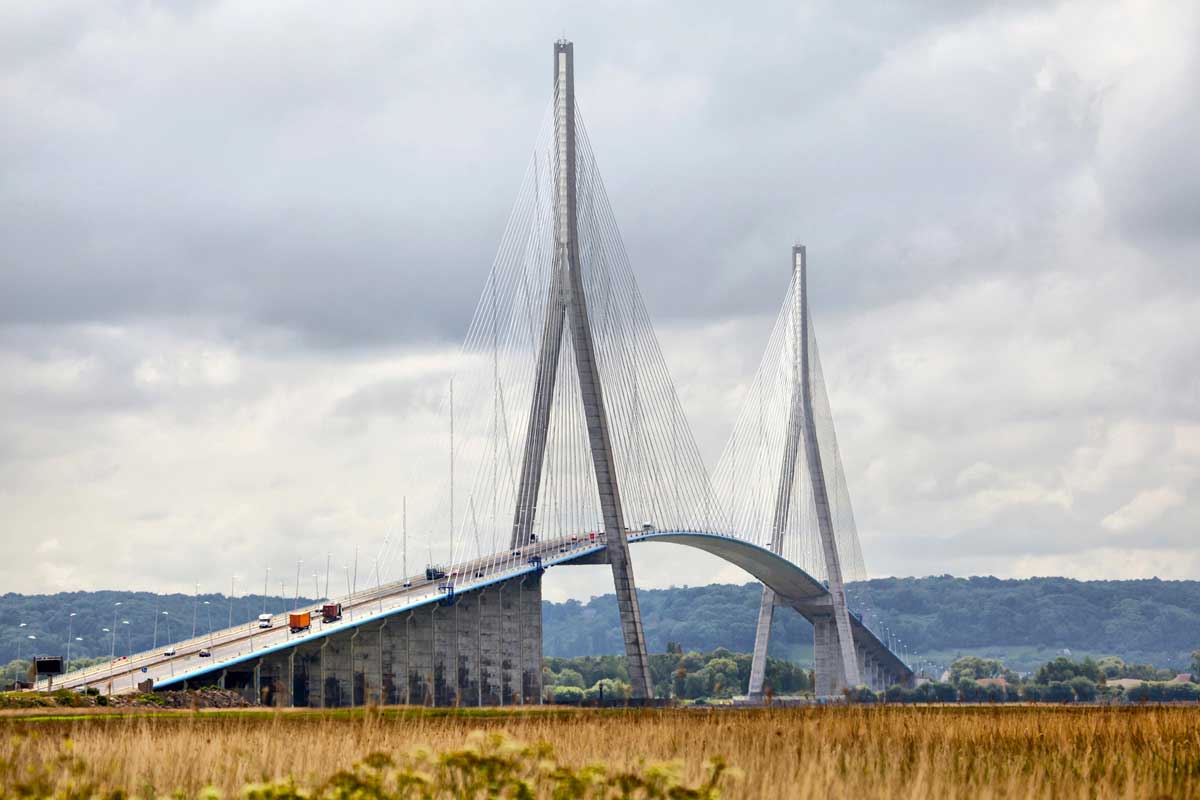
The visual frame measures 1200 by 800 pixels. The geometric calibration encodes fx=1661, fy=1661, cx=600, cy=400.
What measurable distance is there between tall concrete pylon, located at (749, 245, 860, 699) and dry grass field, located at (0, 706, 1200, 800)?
84834mm

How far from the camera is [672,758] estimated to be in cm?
1814

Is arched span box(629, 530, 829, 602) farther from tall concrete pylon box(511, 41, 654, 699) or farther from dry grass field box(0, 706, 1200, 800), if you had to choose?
dry grass field box(0, 706, 1200, 800)

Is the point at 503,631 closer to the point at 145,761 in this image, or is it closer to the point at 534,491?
the point at 534,491

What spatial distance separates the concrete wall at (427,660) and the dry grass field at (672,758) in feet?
133

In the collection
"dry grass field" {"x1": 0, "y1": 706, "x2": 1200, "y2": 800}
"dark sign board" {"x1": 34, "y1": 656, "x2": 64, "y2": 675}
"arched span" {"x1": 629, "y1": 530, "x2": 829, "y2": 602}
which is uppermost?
"arched span" {"x1": 629, "y1": 530, "x2": 829, "y2": 602}

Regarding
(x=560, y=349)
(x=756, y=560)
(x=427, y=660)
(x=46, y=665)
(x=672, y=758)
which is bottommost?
(x=672, y=758)

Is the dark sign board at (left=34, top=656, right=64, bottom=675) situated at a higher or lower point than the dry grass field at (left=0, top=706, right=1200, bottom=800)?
higher

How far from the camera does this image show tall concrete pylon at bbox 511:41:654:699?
77188 mm

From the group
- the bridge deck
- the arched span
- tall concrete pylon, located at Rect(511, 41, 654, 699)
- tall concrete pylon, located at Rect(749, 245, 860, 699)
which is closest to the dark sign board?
the bridge deck

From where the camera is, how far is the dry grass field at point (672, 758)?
14.2 meters

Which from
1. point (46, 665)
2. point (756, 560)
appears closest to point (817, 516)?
point (756, 560)

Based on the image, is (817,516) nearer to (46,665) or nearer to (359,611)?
(359,611)

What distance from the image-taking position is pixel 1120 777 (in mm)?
17672

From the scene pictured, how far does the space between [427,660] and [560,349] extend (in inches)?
617
